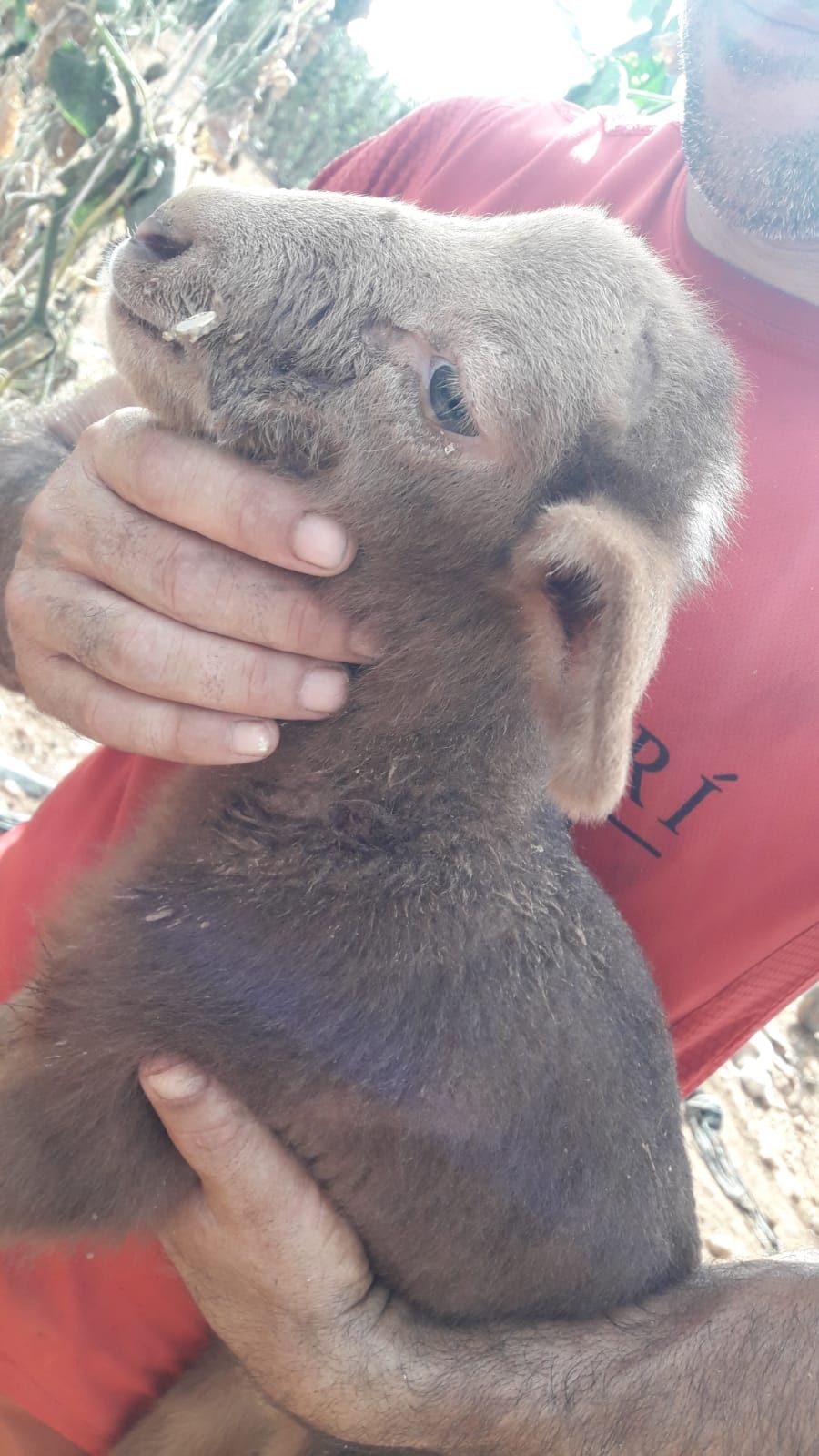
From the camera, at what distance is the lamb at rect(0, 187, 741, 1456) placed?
221 centimetres

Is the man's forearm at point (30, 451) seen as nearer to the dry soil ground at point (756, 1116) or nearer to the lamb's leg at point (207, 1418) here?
the lamb's leg at point (207, 1418)

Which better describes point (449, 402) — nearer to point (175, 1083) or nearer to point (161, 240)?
point (161, 240)

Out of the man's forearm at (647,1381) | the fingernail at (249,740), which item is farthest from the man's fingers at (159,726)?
the man's forearm at (647,1381)

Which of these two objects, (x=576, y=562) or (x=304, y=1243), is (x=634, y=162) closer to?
(x=576, y=562)

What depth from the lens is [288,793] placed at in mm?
2455

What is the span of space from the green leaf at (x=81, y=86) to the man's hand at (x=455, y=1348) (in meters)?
4.33

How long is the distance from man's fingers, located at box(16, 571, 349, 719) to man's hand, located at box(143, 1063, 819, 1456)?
77 centimetres

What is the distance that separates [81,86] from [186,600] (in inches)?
143

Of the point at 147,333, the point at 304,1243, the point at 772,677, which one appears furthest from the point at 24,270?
the point at 304,1243

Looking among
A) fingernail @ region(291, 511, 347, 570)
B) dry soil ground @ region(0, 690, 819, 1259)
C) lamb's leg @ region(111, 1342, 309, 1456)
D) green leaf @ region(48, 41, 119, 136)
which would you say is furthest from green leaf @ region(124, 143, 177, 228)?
lamb's leg @ region(111, 1342, 309, 1456)

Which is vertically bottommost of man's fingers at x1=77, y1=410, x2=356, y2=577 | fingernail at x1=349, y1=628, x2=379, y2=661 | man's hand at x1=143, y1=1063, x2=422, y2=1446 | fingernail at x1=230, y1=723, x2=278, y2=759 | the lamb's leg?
the lamb's leg

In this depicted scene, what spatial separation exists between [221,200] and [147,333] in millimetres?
318

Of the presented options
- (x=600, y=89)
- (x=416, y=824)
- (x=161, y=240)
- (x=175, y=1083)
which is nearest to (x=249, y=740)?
(x=416, y=824)

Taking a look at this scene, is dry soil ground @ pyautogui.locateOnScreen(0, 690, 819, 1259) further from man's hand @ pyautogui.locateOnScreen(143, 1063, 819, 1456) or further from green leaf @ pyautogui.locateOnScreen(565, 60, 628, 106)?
green leaf @ pyautogui.locateOnScreen(565, 60, 628, 106)
